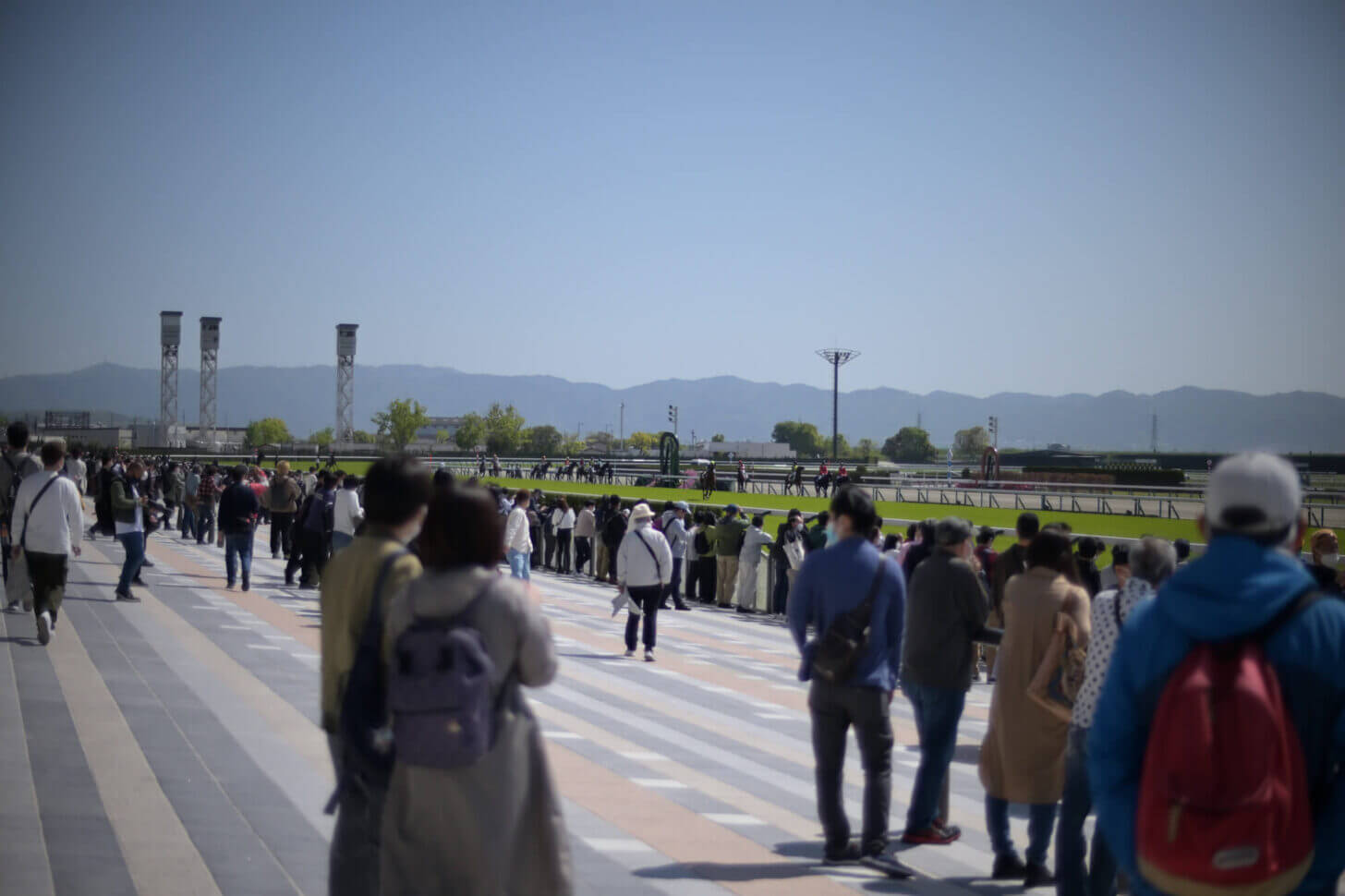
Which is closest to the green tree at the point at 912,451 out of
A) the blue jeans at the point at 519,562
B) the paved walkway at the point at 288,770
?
the blue jeans at the point at 519,562

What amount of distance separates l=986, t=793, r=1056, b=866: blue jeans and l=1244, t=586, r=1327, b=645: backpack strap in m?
3.51

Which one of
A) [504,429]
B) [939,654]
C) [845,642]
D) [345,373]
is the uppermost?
[345,373]

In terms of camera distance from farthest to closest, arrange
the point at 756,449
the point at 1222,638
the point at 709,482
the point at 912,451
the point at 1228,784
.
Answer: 1. the point at 912,451
2. the point at 756,449
3. the point at 709,482
4. the point at 1222,638
5. the point at 1228,784

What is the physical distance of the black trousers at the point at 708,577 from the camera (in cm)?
2377

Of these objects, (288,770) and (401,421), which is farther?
(401,421)

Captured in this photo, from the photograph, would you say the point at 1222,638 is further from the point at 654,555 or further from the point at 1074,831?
the point at 654,555

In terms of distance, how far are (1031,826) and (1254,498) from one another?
3684 mm

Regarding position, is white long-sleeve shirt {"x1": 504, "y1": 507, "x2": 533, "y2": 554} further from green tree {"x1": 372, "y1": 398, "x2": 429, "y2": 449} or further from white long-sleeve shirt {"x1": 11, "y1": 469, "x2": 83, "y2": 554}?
green tree {"x1": 372, "y1": 398, "x2": 429, "y2": 449}

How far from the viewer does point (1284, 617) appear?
2.88 m

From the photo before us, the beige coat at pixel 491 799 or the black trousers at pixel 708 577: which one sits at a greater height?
the beige coat at pixel 491 799

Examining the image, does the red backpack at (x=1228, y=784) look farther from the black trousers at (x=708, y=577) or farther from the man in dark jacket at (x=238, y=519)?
the black trousers at (x=708, y=577)

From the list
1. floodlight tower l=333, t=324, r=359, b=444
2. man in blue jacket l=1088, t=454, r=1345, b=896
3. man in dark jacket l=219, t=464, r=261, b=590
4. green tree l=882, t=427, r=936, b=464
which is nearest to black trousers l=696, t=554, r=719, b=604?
man in dark jacket l=219, t=464, r=261, b=590

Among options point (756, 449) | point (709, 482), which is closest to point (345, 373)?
point (756, 449)

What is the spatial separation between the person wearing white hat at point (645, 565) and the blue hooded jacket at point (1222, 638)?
1079 centimetres
